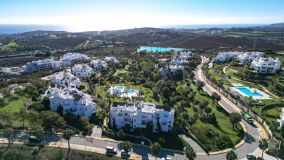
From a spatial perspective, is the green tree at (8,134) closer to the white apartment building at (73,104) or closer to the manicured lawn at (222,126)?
the white apartment building at (73,104)

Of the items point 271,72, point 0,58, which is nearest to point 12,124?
point 271,72

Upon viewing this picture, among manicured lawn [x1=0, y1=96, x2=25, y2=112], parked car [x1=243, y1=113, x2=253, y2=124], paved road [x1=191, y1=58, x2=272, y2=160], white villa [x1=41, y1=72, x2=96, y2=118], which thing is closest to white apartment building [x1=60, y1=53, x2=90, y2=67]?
manicured lawn [x1=0, y1=96, x2=25, y2=112]

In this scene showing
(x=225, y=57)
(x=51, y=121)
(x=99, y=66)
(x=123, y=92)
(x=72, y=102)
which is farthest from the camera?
(x=225, y=57)

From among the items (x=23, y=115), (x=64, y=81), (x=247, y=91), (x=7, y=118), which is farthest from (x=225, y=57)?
(x=7, y=118)

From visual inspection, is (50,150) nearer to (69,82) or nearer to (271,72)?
(69,82)

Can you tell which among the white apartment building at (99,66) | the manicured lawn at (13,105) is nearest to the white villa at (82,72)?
the white apartment building at (99,66)

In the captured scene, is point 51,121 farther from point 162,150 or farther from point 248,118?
point 248,118
